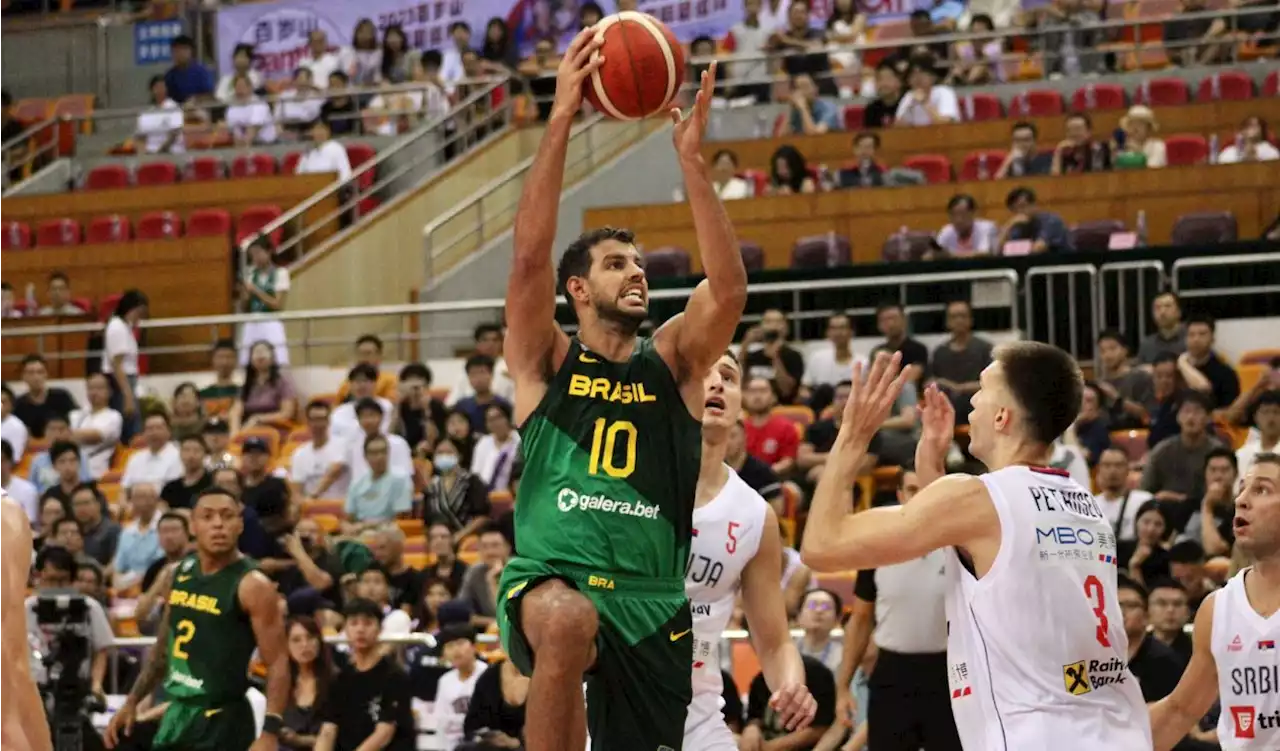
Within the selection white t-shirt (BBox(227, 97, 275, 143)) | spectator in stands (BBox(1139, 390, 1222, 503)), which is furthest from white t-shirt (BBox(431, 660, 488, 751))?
white t-shirt (BBox(227, 97, 275, 143))

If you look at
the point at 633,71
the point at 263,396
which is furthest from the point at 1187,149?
the point at 633,71

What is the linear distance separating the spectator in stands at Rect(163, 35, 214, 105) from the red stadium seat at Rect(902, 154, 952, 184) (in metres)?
10.8

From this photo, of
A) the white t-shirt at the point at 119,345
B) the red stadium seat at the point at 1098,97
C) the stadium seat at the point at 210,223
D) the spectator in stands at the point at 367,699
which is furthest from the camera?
the stadium seat at the point at 210,223

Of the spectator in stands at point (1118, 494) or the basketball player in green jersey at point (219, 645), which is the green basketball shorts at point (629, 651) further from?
the spectator in stands at point (1118, 494)

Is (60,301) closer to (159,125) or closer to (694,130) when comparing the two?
(159,125)

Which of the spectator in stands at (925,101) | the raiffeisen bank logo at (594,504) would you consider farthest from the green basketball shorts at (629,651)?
the spectator in stands at (925,101)

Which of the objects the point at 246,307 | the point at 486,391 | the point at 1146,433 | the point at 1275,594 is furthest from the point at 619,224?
the point at 1275,594

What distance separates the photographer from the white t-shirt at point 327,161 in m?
22.3

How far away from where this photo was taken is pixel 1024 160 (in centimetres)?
1802

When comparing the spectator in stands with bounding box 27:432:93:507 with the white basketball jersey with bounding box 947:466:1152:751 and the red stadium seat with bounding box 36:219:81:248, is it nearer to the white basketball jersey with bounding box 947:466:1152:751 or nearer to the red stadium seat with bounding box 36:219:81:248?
the red stadium seat with bounding box 36:219:81:248

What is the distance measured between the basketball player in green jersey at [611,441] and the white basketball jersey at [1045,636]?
1.00 meters

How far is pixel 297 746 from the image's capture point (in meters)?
11.5

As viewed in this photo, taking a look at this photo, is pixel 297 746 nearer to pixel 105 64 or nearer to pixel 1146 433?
pixel 1146 433

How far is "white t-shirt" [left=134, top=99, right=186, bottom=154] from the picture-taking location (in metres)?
24.6
